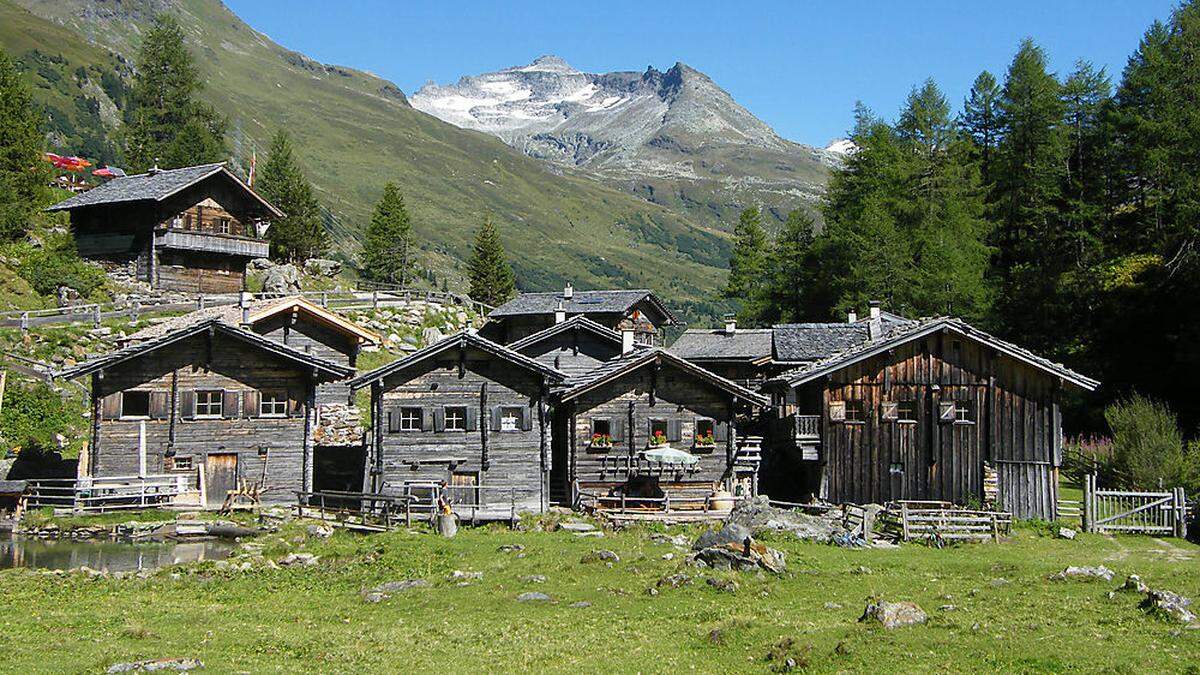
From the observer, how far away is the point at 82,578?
93.6 feet

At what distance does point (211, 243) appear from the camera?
74.4m

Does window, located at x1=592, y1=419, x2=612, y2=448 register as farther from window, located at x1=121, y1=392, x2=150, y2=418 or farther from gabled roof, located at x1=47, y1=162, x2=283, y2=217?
gabled roof, located at x1=47, y1=162, x2=283, y2=217

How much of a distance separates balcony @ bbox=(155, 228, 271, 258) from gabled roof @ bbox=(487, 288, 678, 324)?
1753 centimetres

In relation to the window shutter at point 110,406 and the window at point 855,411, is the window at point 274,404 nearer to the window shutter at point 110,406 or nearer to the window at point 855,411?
the window shutter at point 110,406

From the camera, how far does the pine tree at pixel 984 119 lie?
3433 inches

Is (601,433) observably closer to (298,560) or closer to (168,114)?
(298,560)

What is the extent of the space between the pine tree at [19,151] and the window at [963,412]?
6124cm

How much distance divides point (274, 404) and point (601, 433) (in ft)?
44.6

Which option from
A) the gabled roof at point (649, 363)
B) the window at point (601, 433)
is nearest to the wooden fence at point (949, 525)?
the gabled roof at point (649, 363)

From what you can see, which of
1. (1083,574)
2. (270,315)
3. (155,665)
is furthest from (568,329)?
(155,665)

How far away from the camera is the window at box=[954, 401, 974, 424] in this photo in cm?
4491

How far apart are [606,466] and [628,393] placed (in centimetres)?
322

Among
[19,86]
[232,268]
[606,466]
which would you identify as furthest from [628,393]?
[19,86]

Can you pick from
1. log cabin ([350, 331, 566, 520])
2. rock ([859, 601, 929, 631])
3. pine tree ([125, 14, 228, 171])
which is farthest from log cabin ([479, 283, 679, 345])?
rock ([859, 601, 929, 631])
